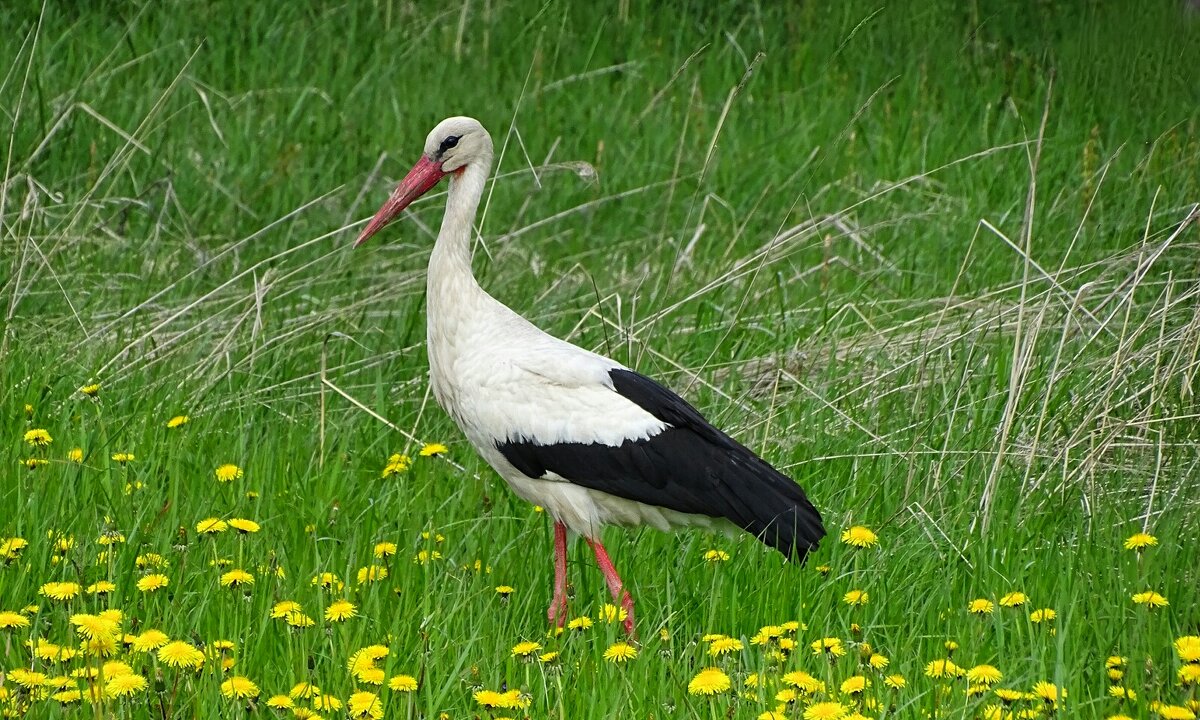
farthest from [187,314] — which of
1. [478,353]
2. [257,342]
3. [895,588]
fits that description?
[895,588]

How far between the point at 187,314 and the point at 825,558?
2.72 metres

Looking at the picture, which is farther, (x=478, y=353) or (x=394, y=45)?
(x=394, y=45)

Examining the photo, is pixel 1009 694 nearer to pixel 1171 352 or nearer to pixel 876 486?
pixel 876 486

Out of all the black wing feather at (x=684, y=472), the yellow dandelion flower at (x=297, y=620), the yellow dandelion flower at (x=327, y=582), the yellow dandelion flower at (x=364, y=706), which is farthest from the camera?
the black wing feather at (x=684, y=472)

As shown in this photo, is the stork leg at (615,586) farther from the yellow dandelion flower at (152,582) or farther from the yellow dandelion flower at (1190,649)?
the yellow dandelion flower at (1190,649)

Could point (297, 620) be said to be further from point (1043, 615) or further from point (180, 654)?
point (1043, 615)

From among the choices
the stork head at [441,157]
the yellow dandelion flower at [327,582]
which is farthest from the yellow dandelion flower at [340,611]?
the stork head at [441,157]

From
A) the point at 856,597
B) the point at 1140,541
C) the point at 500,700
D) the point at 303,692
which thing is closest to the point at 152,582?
the point at 303,692

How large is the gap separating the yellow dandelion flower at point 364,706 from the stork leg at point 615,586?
1142mm

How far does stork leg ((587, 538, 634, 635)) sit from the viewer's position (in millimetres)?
3844

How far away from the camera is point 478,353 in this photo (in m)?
4.35

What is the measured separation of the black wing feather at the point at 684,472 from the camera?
3945 mm

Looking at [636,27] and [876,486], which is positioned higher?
[636,27]

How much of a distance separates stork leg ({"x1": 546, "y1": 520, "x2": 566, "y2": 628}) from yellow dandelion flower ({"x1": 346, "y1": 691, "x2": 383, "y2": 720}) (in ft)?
3.43
